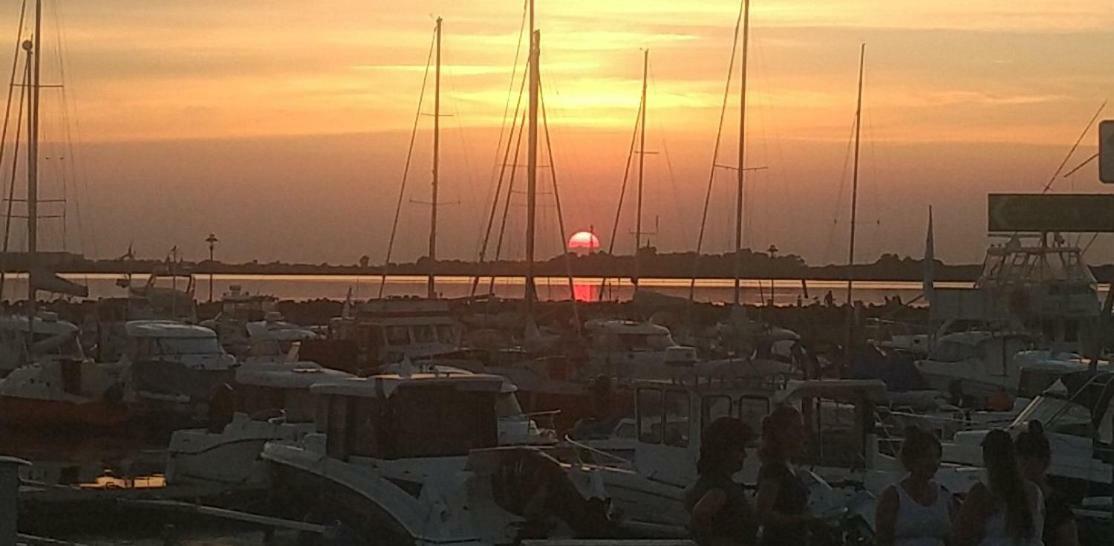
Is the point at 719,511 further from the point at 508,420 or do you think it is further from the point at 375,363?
the point at 375,363

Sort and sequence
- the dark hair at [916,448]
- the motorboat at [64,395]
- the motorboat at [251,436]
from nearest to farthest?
1. the dark hair at [916,448]
2. the motorboat at [251,436]
3. the motorboat at [64,395]

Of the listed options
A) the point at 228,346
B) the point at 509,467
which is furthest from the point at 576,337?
the point at 509,467

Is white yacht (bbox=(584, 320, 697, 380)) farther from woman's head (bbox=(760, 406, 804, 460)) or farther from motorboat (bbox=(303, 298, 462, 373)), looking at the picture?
woman's head (bbox=(760, 406, 804, 460))

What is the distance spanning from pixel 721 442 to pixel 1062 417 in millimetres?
10121

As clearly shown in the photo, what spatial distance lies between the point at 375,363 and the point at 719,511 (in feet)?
88.1

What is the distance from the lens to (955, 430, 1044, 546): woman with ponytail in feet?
25.4

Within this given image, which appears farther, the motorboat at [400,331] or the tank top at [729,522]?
the motorboat at [400,331]

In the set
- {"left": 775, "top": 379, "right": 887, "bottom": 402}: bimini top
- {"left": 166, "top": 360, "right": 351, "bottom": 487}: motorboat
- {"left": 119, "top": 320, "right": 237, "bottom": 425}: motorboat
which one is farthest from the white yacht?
{"left": 775, "top": 379, "right": 887, "bottom": 402}: bimini top

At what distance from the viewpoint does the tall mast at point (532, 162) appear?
39.1 meters

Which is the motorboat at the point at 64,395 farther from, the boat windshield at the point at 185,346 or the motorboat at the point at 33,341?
the motorboat at the point at 33,341

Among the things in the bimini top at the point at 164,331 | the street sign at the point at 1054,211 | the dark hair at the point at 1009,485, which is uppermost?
the street sign at the point at 1054,211

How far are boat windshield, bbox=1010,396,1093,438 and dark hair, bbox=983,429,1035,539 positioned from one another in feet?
29.8

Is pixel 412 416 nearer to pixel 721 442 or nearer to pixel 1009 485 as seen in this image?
pixel 721 442

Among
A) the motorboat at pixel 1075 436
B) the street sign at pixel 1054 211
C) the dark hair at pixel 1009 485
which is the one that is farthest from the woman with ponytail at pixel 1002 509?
the motorboat at pixel 1075 436
